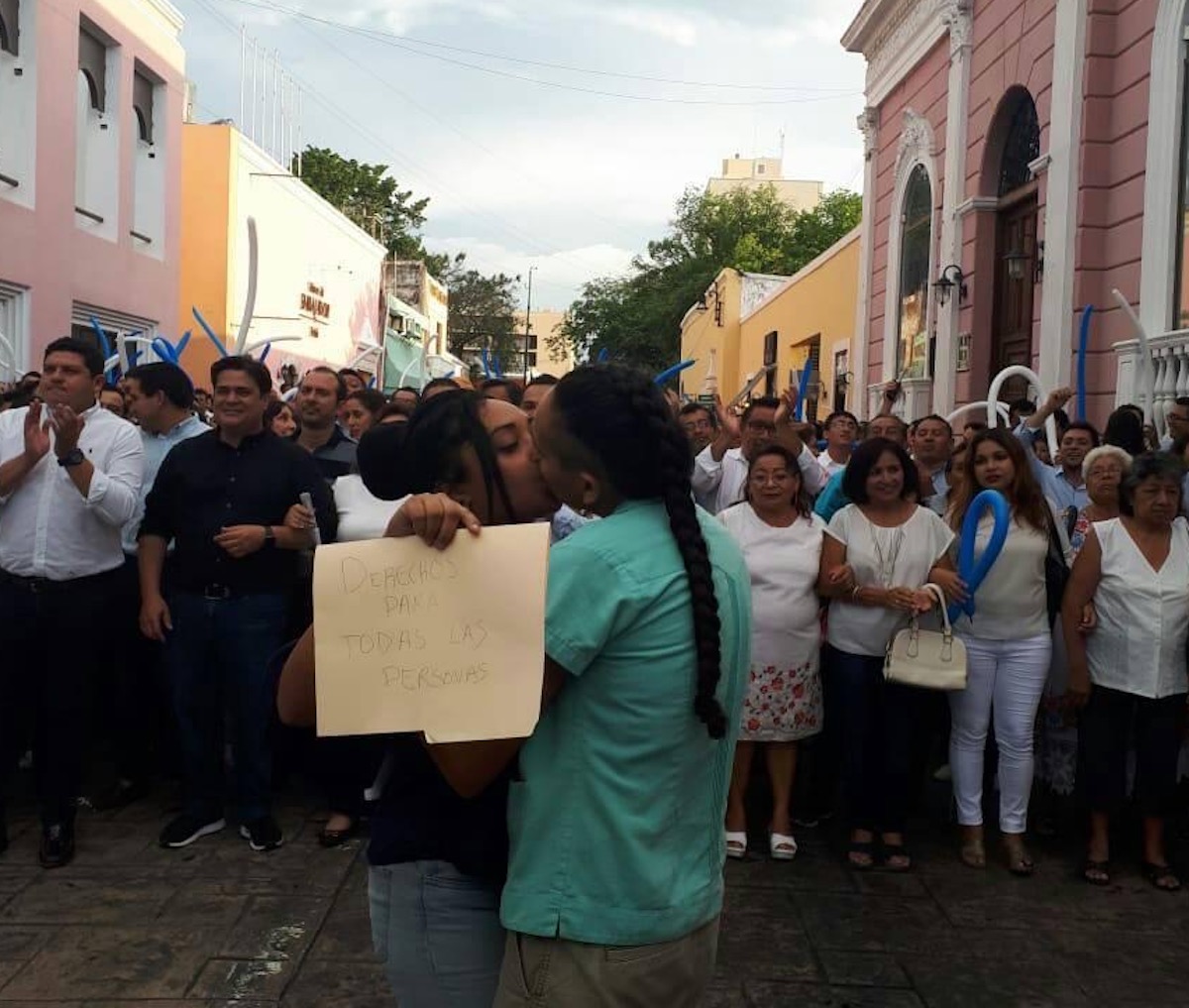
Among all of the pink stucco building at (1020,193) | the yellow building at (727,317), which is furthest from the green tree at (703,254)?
the pink stucco building at (1020,193)

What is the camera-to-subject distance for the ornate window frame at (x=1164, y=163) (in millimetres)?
8766

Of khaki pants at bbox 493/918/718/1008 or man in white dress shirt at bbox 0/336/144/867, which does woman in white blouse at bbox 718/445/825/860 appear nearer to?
man in white dress shirt at bbox 0/336/144/867

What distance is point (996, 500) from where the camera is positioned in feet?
15.5

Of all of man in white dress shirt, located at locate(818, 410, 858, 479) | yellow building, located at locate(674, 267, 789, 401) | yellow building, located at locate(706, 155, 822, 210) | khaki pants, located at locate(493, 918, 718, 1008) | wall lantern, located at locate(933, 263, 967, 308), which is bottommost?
khaki pants, located at locate(493, 918, 718, 1008)

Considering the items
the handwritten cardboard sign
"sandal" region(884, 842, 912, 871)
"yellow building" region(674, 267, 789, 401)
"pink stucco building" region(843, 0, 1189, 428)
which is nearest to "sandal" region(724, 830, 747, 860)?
"sandal" region(884, 842, 912, 871)

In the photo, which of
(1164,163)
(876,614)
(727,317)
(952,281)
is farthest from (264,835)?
(727,317)

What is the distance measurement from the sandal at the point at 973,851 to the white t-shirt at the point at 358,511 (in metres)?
2.67

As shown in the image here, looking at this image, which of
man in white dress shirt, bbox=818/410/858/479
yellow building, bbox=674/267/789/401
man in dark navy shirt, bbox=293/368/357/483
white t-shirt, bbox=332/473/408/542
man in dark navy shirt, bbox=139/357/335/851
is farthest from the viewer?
yellow building, bbox=674/267/789/401

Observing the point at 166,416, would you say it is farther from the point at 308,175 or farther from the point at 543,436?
the point at 308,175

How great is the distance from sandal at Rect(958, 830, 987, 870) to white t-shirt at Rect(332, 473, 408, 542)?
2667 millimetres

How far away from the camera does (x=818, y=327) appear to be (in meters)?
22.5

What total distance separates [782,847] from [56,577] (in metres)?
3.01

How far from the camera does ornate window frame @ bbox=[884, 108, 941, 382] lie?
46.8 ft

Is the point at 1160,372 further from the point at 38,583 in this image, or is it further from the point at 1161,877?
the point at 38,583
